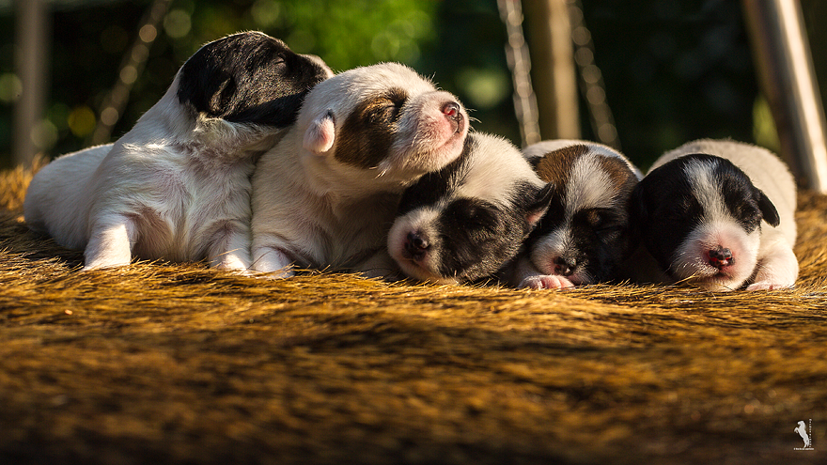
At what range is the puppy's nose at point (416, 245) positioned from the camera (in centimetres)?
272

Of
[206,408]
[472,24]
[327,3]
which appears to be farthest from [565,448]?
[472,24]

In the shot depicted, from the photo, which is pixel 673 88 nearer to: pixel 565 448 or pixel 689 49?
pixel 689 49

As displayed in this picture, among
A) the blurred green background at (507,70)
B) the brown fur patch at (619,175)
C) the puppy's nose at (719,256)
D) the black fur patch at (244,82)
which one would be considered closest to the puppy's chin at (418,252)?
the black fur patch at (244,82)

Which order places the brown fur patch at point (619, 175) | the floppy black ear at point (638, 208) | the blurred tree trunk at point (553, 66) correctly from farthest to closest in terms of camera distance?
the blurred tree trunk at point (553, 66), the brown fur patch at point (619, 175), the floppy black ear at point (638, 208)

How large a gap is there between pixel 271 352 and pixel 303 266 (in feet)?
4.06

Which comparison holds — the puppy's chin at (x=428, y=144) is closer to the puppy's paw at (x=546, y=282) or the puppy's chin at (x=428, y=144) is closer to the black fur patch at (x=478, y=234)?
the black fur patch at (x=478, y=234)

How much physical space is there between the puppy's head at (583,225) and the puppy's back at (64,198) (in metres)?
2.09

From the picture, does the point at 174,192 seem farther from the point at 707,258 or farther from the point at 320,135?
the point at 707,258

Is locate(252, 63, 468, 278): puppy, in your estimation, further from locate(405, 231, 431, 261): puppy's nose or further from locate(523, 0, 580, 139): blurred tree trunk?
locate(523, 0, 580, 139): blurred tree trunk

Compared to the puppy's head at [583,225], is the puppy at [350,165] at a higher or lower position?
higher

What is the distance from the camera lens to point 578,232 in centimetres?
301

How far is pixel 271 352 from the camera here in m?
1.88

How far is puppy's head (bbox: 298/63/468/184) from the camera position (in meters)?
2.80

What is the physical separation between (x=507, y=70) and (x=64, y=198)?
351 inches
